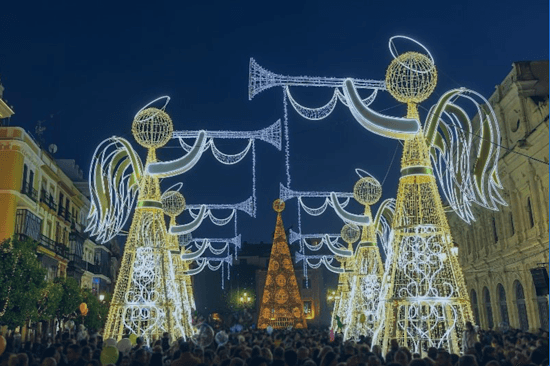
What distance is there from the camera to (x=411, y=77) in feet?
53.9

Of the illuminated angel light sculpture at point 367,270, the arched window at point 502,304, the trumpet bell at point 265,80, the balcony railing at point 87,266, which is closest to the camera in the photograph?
the trumpet bell at point 265,80

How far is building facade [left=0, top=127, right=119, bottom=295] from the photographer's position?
3303 cm

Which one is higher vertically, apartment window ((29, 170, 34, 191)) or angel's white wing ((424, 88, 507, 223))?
apartment window ((29, 170, 34, 191))

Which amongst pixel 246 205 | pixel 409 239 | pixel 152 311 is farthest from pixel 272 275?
pixel 409 239

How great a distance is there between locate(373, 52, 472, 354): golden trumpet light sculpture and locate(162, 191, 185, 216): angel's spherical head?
16208 mm

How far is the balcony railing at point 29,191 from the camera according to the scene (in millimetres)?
34044

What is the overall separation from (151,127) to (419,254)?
419 inches

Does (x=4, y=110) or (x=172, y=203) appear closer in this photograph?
(x=4, y=110)

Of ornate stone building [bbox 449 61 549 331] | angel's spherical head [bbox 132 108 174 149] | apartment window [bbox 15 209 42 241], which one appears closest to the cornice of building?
apartment window [bbox 15 209 42 241]

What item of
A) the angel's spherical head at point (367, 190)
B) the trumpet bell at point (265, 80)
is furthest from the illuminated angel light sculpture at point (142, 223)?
the angel's spherical head at point (367, 190)

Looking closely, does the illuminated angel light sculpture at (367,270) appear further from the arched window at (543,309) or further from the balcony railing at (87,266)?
the balcony railing at (87,266)

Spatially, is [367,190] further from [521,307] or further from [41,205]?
[41,205]

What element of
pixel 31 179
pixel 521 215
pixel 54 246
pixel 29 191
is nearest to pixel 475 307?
pixel 521 215

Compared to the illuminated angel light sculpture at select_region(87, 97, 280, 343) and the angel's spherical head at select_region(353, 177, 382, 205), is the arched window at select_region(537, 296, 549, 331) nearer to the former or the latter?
the angel's spherical head at select_region(353, 177, 382, 205)
